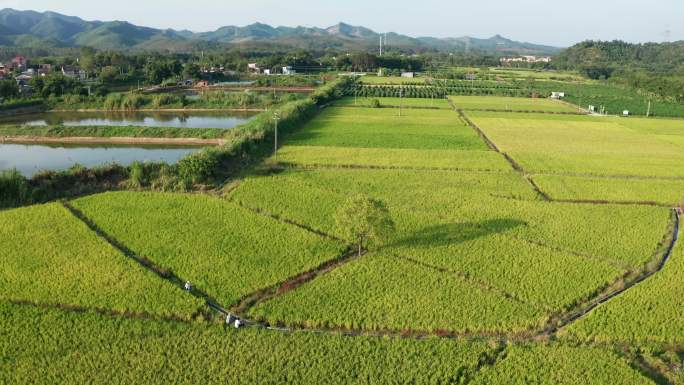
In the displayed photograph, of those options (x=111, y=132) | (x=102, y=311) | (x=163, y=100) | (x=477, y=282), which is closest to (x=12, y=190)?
(x=102, y=311)

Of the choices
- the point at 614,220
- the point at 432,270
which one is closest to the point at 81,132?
the point at 432,270

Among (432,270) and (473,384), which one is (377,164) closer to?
(432,270)

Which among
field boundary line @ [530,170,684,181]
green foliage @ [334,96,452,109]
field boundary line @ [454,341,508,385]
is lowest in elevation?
field boundary line @ [454,341,508,385]

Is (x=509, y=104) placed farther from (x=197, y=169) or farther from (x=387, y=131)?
(x=197, y=169)

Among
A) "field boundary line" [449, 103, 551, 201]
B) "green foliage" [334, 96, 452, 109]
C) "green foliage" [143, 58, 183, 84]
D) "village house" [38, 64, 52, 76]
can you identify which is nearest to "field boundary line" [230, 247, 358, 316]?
"field boundary line" [449, 103, 551, 201]

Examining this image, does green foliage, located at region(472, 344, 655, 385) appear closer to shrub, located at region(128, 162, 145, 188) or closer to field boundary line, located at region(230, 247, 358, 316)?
field boundary line, located at region(230, 247, 358, 316)

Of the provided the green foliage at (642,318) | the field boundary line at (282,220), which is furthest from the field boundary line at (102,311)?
the green foliage at (642,318)

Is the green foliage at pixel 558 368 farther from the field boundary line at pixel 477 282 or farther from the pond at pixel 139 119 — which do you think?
the pond at pixel 139 119
